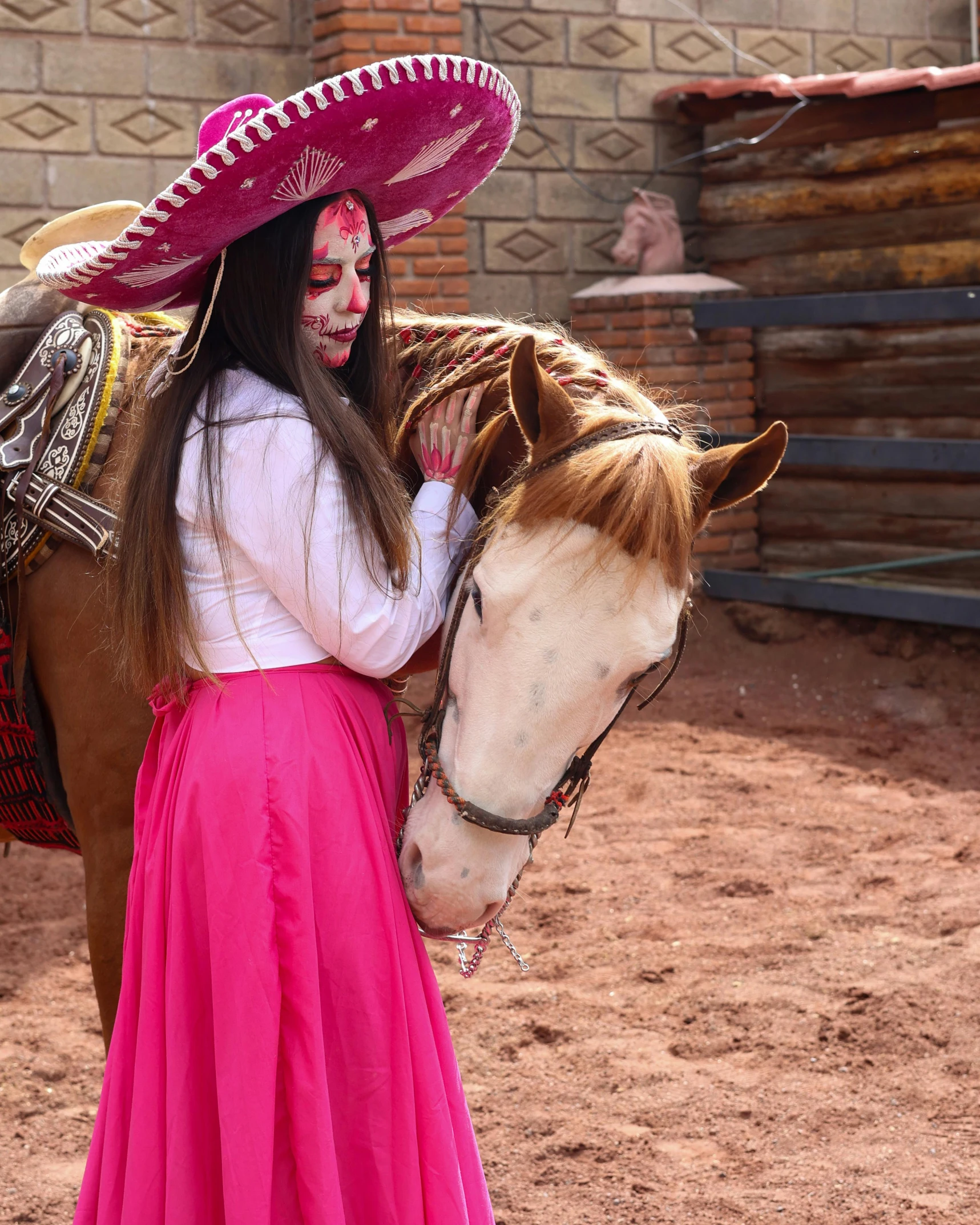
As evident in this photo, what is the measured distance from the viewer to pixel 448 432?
5.56ft

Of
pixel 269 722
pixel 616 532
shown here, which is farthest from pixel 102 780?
pixel 616 532

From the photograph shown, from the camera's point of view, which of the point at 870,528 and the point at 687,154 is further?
the point at 687,154

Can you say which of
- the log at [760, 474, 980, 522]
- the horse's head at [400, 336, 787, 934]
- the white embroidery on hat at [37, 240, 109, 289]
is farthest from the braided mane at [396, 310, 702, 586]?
the log at [760, 474, 980, 522]

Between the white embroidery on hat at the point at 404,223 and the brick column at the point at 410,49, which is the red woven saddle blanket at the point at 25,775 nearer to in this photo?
the white embroidery on hat at the point at 404,223

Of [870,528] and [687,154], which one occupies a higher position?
[687,154]

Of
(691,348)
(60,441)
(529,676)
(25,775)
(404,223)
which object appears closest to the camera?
(529,676)

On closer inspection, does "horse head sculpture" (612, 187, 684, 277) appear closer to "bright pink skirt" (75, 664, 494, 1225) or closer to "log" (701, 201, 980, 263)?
"log" (701, 201, 980, 263)

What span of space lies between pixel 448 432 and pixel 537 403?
7.0 inches

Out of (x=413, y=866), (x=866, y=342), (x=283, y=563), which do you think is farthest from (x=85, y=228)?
(x=866, y=342)

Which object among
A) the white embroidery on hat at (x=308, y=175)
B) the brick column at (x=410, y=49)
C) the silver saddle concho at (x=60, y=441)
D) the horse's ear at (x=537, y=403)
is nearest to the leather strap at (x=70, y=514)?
the silver saddle concho at (x=60, y=441)

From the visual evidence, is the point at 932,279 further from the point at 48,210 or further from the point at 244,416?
the point at 244,416

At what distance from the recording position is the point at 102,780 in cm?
203

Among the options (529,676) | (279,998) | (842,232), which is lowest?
(279,998)

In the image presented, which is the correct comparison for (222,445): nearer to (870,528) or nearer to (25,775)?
(25,775)
